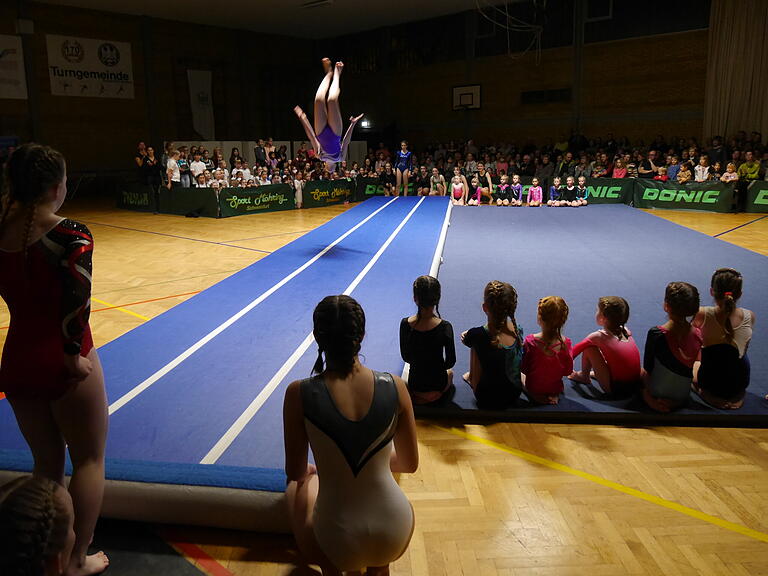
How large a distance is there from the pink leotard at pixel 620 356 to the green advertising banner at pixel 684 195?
11.3m

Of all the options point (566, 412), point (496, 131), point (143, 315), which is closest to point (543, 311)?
point (566, 412)

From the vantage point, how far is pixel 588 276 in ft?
22.7

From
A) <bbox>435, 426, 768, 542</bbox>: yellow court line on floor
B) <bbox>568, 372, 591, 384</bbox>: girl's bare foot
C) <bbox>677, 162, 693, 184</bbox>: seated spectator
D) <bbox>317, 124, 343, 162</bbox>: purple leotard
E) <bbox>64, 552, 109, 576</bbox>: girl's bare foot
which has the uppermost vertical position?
<bbox>317, 124, 343, 162</bbox>: purple leotard

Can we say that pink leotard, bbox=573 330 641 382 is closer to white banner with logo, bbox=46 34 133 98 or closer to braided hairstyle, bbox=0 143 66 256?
braided hairstyle, bbox=0 143 66 256

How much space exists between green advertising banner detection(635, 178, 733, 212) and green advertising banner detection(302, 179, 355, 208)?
26.4ft

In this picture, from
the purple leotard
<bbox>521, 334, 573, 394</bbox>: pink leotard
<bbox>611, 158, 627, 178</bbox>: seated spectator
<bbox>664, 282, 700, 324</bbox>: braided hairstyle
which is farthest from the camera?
<bbox>611, 158, 627, 178</bbox>: seated spectator

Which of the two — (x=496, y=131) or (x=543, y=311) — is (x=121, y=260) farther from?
(x=496, y=131)

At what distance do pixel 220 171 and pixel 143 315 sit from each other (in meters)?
9.22

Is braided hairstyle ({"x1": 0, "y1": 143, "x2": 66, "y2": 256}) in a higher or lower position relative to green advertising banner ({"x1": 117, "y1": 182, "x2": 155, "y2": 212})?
higher

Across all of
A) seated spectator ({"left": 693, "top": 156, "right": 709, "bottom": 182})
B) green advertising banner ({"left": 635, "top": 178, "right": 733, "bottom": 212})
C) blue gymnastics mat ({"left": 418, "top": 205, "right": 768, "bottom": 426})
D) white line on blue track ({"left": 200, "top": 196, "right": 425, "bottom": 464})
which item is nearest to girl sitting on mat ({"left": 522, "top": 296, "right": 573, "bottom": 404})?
blue gymnastics mat ({"left": 418, "top": 205, "right": 768, "bottom": 426})

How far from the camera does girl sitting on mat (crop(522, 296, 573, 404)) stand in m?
3.56

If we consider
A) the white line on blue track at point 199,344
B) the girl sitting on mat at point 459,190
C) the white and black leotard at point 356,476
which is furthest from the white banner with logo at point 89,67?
the white and black leotard at point 356,476

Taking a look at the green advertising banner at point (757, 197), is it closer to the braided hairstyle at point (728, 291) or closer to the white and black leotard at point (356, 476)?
the braided hairstyle at point (728, 291)

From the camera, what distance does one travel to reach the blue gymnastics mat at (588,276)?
355 centimetres
